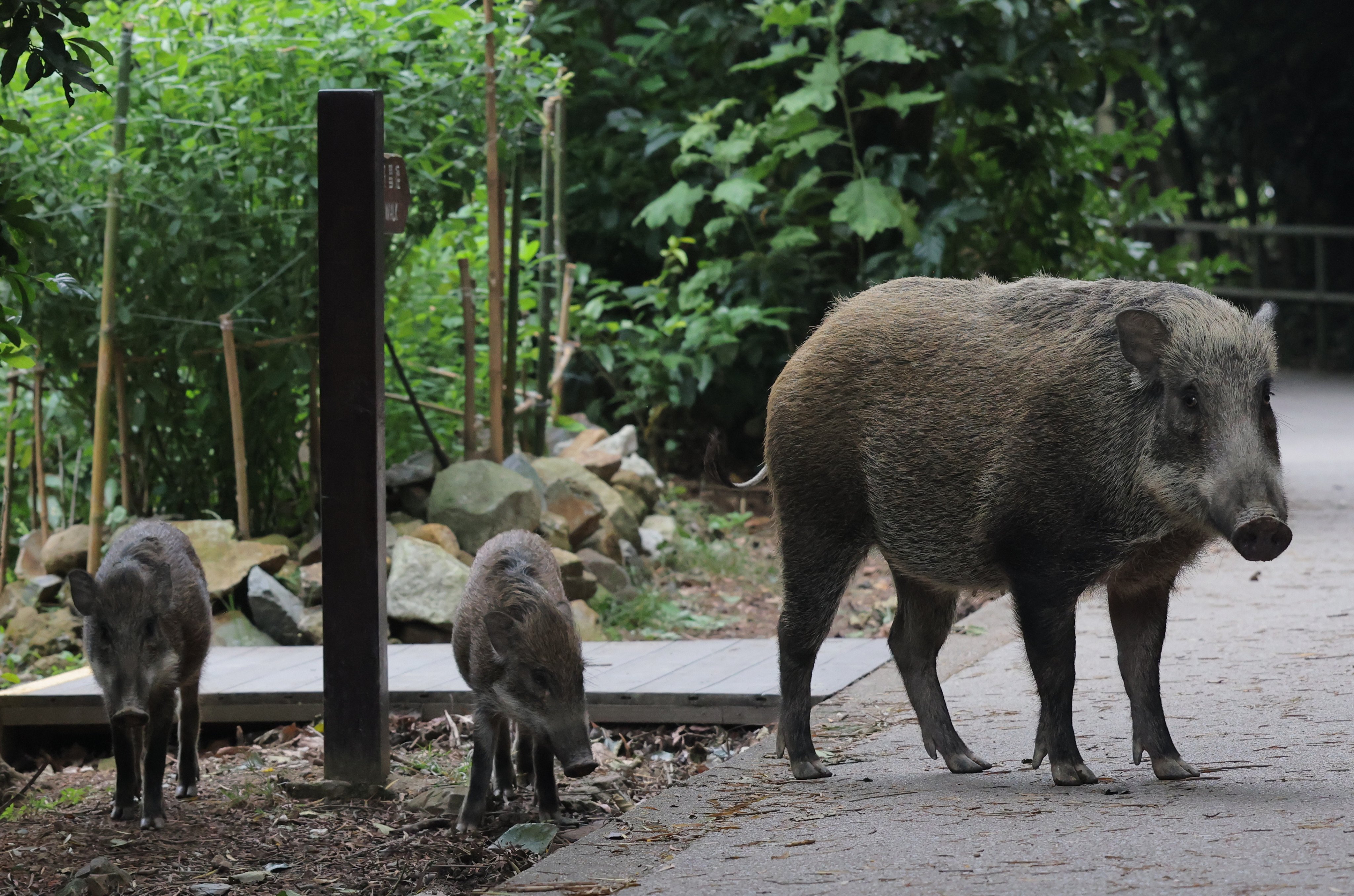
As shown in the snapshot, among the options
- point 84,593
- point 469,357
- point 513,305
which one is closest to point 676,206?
point 513,305

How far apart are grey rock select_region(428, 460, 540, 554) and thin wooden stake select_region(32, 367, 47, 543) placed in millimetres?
1913

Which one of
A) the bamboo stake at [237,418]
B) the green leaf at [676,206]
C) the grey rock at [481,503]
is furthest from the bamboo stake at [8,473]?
the green leaf at [676,206]

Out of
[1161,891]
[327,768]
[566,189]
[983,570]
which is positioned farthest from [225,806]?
[566,189]

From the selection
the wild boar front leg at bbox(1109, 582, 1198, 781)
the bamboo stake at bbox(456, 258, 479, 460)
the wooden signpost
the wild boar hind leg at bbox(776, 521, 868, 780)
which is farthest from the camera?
the bamboo stake at bbox(456, 258, 479, 460)

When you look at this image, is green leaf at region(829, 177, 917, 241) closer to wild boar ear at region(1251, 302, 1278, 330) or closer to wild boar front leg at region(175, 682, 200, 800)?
wild boar ear at region(1251, 302, 1278, 330)

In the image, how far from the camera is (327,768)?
4859 millimetres

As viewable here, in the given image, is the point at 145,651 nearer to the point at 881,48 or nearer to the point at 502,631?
the point at 502,631

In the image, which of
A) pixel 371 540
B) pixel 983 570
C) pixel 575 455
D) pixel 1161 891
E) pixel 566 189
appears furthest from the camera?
pixel 566 189

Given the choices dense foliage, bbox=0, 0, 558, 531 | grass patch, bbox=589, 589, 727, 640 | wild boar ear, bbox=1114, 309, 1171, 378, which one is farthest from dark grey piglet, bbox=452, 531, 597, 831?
dense foliage, bbox=0, 0, 558, 531

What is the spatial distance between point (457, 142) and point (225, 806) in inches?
144

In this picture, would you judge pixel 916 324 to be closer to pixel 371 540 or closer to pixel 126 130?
pixel 371 540

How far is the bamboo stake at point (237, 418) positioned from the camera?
22.9 ft

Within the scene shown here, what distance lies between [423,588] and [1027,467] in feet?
11.8

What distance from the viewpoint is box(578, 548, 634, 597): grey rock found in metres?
7.87
